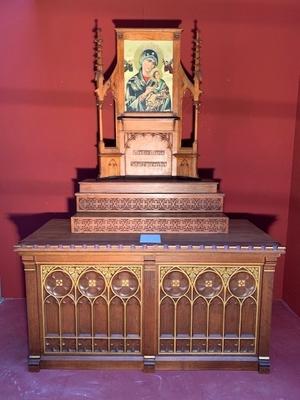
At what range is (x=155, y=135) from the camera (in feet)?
9.48

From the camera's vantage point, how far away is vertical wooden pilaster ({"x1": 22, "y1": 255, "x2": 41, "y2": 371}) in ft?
7.63

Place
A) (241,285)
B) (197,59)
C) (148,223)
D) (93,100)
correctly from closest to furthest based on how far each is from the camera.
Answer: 1. (241,285)
2. (148,223)
3. (197,59)
4. (93,100)

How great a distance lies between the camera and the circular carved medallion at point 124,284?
93.0 inches

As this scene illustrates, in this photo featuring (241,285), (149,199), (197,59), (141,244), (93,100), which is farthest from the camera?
(93,100)

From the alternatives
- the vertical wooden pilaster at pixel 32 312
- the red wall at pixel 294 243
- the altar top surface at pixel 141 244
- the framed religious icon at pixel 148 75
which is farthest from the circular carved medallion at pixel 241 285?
the framed religious icon at pixel 148 75

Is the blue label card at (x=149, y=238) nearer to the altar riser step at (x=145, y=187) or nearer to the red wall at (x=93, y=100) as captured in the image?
the altar riser step at (x=145, y=187)

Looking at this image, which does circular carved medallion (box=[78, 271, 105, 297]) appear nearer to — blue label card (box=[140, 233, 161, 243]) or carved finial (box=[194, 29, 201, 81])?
blue label card (box=[140, 233, 161, 243])

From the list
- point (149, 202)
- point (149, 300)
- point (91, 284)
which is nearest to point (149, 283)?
point (149, 300)

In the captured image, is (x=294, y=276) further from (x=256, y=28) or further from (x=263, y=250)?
(x=256, y=28)

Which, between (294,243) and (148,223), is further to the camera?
(294,243)

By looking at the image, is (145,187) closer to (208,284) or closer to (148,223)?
(148,223)

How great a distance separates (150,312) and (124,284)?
0.26 metres

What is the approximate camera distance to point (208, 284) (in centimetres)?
237

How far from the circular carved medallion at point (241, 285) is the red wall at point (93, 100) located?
111 cm
